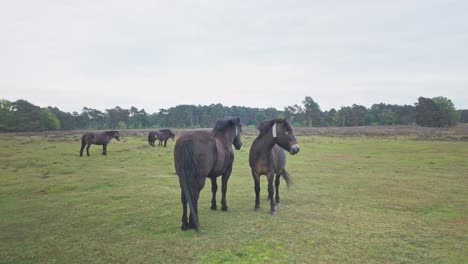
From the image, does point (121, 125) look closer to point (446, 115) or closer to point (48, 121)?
point (48, 121)

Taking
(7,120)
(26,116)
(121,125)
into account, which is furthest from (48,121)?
(121,125)

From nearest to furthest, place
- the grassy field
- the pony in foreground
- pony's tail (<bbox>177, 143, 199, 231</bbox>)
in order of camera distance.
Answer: the grassy field < pony's tail (<bbox>177, 143, 199, 231</bbox>) < the pony in foreground

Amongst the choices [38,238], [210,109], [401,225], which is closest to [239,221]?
[401,225]

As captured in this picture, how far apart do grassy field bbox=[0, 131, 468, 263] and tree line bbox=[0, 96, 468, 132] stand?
80.9 m

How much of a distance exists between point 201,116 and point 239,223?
120 meters

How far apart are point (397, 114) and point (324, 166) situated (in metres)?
117

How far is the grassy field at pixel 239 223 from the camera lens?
5234 millimetres

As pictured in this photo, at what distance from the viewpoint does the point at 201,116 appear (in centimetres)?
12569

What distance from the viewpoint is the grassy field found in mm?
5234

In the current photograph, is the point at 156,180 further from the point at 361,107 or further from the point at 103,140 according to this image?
the point at 361,107

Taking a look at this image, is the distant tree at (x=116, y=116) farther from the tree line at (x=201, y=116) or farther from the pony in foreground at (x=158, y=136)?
the pony in foreground at (x=158, y=136)

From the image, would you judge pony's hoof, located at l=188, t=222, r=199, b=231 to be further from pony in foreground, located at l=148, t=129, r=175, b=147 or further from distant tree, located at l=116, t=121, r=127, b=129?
distant tree, located at l=116, t=121, r=127, b=129

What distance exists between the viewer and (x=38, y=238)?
614 centimetres

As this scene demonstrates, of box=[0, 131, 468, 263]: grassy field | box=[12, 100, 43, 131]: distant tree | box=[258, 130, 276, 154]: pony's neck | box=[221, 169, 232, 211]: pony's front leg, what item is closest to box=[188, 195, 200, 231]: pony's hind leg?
box=[0, 131, 468, 263]: grassy field
